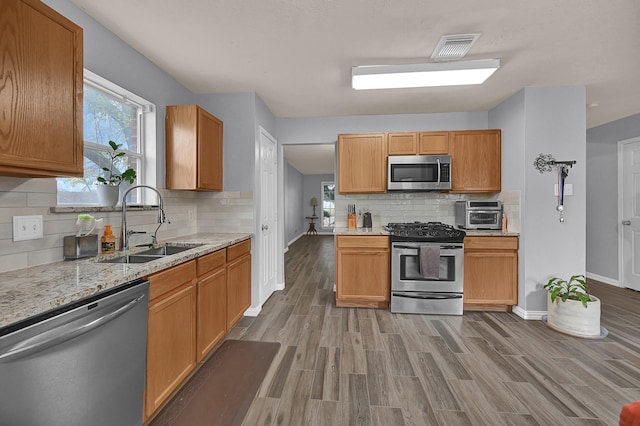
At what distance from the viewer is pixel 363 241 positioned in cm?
329

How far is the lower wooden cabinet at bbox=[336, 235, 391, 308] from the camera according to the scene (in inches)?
129

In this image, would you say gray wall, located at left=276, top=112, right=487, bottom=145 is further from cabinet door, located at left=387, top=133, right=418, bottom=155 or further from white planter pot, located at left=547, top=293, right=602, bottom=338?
white planter pot, located at left=547, top=293, right=602, bottom=338

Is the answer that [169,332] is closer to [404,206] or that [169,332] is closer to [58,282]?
[58,282]

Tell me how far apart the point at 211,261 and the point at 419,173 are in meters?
2.59

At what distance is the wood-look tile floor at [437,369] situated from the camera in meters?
1.67

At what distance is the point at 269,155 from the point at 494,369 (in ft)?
10.5

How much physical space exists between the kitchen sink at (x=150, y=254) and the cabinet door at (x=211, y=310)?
1.08 feet

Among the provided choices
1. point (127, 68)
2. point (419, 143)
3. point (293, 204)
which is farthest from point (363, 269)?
point (293, 204)

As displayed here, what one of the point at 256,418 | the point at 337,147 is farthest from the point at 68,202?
the point at 337,147

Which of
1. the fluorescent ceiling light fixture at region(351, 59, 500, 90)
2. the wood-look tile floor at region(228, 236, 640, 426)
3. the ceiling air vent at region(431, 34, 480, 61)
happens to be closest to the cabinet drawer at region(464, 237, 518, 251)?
the wood-look tile floor at region(228, 236, 640, 426)

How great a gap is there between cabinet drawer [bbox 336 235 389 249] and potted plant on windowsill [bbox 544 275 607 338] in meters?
1.67

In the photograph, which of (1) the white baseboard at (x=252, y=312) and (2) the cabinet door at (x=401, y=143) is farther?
(2) the cabinet door at (x=401, y=143)

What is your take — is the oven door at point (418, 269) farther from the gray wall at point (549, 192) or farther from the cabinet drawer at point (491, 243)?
the gray wall at point (549, 192)

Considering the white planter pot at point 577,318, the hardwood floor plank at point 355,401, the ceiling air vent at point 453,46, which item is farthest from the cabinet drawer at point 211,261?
the white planter pot at point 577,318
